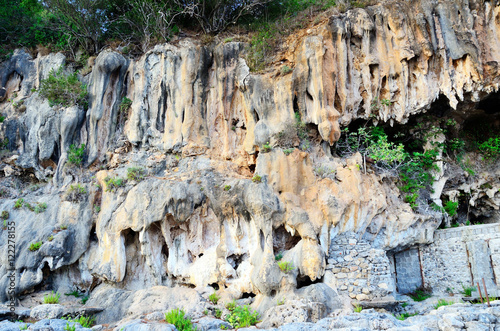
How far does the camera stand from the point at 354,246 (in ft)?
40.7

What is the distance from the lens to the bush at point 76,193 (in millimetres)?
14633

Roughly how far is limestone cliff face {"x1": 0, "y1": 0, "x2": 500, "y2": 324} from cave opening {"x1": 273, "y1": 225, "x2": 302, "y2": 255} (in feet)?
0.11

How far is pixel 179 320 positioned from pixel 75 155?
8830 millimetres

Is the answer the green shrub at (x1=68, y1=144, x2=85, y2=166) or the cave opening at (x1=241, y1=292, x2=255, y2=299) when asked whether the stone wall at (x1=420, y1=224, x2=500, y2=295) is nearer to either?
the cave opening at (x1=241, y1=292, x2=255, y2=299)

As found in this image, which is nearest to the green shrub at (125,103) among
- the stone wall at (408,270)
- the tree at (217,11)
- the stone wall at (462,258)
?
the tree at (217,11)

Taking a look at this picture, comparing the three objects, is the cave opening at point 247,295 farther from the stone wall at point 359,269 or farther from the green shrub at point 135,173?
the green shrub at point 135,173

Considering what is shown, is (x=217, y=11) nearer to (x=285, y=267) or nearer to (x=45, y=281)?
(x=285, y=267)

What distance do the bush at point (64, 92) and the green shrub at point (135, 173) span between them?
457 centimetres

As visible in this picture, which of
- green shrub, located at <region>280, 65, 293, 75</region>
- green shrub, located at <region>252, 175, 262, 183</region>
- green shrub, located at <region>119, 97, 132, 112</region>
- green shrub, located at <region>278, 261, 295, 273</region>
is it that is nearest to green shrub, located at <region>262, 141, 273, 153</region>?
green shrub, located at <region>252, 175, 262, 183</region>

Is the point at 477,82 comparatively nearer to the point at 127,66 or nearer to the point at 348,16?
the point at 348,16

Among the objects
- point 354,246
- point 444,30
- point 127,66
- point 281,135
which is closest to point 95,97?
point 127,66

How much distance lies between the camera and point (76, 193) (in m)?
14.7

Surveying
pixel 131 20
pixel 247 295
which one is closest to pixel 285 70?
pixel 247 295

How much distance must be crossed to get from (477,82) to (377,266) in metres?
7.59
